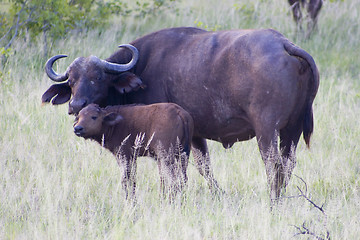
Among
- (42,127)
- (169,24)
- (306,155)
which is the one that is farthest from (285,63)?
(169,24)

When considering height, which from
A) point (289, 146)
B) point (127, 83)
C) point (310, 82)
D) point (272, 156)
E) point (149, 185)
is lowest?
point (149, 185)

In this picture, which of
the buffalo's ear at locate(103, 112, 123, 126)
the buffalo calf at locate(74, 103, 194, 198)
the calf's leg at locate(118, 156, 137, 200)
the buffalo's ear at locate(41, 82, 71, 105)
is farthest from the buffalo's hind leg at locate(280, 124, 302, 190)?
the buffalo's ear at locate(41, 82, 71, 105)

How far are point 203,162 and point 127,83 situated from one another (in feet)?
3.83

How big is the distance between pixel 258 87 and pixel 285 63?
33 cm

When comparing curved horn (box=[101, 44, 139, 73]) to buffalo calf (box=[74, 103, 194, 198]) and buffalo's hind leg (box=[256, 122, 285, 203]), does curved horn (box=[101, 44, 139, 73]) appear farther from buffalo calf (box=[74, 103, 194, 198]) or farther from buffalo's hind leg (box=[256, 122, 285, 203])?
buffalo's hind leg (box=[256, 122, 285, 203])

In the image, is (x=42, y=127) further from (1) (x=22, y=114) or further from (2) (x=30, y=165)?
(2) (x=30, y=165)

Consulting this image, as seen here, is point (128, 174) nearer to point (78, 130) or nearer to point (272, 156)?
point (78, 130)

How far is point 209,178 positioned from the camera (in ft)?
20.6

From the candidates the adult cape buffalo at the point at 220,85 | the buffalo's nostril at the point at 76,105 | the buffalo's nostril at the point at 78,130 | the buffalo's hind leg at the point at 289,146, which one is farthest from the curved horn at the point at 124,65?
the buffalo's hind leg at the point at 289,146

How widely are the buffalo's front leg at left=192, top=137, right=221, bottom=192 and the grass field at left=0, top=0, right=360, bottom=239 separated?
114mm

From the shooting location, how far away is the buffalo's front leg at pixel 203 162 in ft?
20.6

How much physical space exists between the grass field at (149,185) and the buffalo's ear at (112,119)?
2.16 ft

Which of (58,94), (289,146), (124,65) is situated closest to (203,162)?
(289,146)

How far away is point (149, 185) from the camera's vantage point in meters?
6.36
